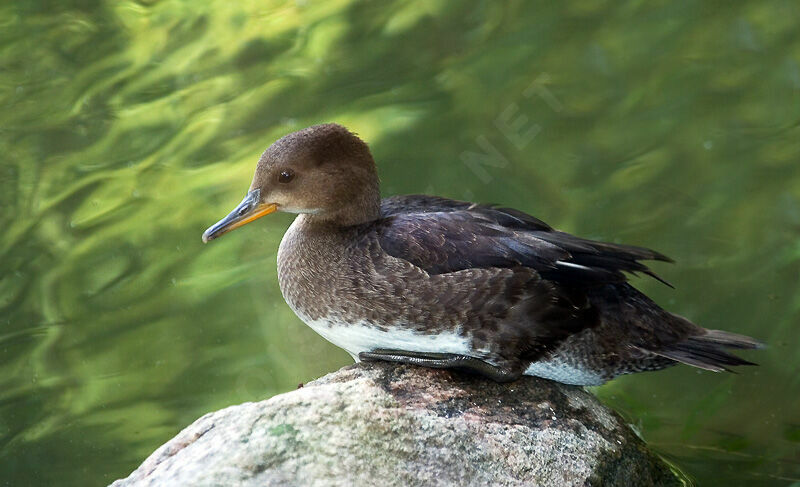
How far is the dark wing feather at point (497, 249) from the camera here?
11.7 feet

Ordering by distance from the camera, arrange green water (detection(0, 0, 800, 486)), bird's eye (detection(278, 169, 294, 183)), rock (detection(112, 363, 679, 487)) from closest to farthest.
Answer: rock (detection(112, 363, 679, 487)) → bird's eye (detection(278, 169, 294, 183)) → green water (detection(0, 0, 800, 486))

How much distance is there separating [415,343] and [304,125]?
2986 millimetres

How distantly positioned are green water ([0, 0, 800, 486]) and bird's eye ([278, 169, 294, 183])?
195 cm

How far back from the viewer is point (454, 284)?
3.49m

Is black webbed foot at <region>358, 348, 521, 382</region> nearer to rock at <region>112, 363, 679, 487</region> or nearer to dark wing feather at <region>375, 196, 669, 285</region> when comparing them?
rock at <region>112, 363, 679, 487</region>

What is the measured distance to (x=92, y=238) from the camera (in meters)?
6.05

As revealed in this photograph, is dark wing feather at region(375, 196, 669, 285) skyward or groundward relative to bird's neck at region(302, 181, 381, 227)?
groundward

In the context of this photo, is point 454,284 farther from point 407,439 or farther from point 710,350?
point 710,350

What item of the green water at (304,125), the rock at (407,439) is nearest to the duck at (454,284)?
the rock at (407,439)

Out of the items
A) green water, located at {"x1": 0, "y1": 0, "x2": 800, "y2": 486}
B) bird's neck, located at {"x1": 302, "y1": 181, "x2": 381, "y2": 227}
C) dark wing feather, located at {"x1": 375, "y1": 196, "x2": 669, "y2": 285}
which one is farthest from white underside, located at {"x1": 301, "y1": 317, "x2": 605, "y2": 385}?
green water, located at {"x1": 0, "y1": 0, "x2": 800, "y2": 486}

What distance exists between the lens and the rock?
273 cm

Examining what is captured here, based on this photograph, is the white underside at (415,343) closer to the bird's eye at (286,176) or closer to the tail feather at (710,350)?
the tail feather at (710,350)

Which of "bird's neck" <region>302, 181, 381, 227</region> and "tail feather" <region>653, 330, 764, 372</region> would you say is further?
"bird's neck" <region>302, 181, 381, 227</region>

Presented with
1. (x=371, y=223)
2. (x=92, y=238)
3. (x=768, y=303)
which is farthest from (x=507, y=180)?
(x=92, y=238)
